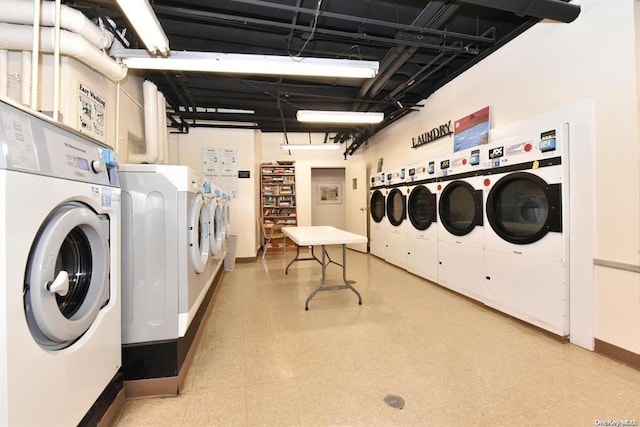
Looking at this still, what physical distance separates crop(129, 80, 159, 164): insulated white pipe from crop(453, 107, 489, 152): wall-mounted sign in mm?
3953

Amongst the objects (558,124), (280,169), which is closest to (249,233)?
(280,169)

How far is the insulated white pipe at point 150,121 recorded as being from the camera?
3531 mm

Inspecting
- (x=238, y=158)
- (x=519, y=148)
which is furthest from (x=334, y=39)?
(x=238, y=158)

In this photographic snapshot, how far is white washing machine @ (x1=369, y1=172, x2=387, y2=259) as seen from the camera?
5.19 metres

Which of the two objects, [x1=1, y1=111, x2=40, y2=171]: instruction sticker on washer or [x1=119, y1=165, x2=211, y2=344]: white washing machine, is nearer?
[x1=1, y1=111, x2=40, y2=171]: instruction sticker on washer

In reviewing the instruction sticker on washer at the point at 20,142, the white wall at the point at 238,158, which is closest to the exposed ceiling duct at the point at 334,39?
the white wall at the point at 238,158

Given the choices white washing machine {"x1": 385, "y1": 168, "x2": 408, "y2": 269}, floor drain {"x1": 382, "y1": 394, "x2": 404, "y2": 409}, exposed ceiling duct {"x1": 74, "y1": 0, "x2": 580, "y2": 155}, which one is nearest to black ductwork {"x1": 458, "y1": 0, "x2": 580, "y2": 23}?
exposed ceiling duct {"x1": 74, "y1": 0, "x2": 580, "y2": 155}

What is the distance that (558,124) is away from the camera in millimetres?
2289

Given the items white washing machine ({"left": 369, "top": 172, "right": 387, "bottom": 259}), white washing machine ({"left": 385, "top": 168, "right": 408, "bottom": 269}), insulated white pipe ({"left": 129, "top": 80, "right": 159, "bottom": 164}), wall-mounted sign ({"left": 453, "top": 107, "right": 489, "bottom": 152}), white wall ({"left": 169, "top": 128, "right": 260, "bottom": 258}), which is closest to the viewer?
wall-mounted sign ({"left": 453, "top": 107, "right": 489, "bottom": 152})

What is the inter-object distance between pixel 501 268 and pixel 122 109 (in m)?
4.48

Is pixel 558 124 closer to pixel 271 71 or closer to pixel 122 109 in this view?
pixel 271 71

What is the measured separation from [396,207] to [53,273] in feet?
14.6

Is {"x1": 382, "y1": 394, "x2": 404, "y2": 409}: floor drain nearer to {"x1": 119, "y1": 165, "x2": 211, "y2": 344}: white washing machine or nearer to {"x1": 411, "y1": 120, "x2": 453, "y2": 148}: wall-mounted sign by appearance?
{"x1": 119, "y1": 165, "x2": 211, "y2": 344}: white washing machine

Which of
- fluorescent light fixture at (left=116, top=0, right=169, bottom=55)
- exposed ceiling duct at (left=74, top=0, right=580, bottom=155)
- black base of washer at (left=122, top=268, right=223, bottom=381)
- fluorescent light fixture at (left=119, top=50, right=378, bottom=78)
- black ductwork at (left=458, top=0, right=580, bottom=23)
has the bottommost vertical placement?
black base of washer at (left=122, top=268, right=223, bottom=381)
